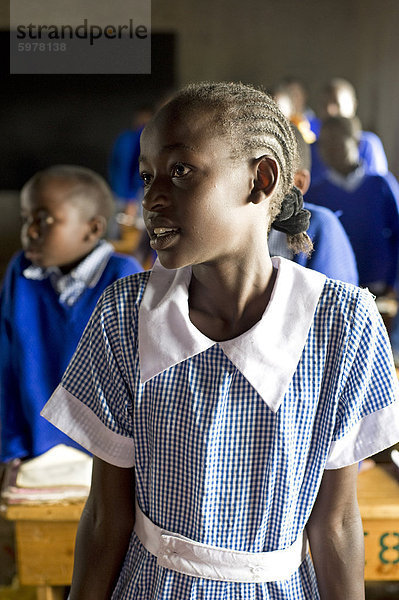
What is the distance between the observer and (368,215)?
66.7 inches

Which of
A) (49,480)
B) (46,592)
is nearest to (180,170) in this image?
(49,480)

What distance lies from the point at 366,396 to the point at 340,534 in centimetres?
15

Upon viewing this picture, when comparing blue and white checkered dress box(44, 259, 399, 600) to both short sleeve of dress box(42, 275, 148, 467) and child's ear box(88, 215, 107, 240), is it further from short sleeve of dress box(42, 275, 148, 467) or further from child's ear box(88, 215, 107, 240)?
child's ear box(88, 215, 107, 240)

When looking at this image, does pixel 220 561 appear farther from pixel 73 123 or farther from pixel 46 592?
pixel 73 123

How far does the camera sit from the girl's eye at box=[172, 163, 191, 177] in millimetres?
687

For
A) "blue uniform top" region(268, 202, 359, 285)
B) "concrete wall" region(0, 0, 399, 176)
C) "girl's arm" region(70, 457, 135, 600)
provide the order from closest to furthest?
"girl's arm" region(70, 457, 135, 600)
"blue uniform top" region(268, 202, 359, 285)
"concrete wall" region(0, 0, 399, 176)

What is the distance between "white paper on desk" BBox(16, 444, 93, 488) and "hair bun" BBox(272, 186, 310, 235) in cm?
84

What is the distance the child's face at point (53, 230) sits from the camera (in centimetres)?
159

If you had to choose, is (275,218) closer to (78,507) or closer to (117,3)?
(117,3)

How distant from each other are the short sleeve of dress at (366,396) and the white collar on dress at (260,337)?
5 cm

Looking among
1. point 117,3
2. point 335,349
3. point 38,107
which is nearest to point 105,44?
point 117,3

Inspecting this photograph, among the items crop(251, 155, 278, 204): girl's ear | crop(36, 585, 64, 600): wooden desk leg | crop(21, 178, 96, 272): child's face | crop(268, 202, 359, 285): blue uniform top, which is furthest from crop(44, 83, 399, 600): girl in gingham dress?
crop(21, 178, 96, 272): child's face

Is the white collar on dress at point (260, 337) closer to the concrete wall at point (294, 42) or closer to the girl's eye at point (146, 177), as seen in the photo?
the girl's eye at point (146, 177)

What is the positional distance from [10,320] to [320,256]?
733 millimetres
